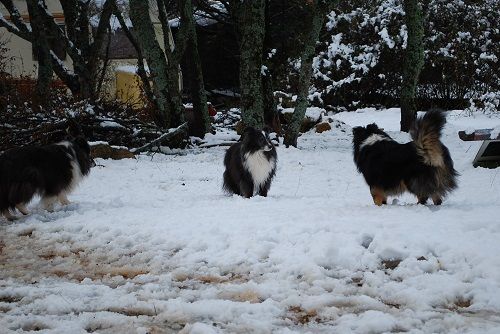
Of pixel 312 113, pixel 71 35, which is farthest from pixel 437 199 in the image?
pixel 71 35

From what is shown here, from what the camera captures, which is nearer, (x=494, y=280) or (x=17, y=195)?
(x=494, y=280)

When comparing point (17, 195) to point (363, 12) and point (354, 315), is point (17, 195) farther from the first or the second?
point (363, 12)

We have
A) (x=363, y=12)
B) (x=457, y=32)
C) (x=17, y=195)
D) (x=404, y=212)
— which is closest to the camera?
(x=404, y=212)

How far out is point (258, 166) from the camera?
7.59 meters

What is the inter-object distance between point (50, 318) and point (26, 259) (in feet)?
5.52

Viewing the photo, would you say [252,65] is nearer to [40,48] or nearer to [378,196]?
[40,48]

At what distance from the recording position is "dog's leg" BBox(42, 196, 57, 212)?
21.2 feet

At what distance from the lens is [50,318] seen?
119 inches

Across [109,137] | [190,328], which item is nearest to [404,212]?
[190,328]

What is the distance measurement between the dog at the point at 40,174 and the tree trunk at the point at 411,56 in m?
10.5

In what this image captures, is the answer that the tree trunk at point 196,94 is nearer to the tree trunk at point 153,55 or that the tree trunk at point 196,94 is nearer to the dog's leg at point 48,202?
the tree trunk at point 153,55

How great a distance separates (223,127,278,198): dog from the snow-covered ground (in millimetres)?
968

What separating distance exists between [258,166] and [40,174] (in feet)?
10.1

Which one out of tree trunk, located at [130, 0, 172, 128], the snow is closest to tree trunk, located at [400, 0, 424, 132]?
the snow
